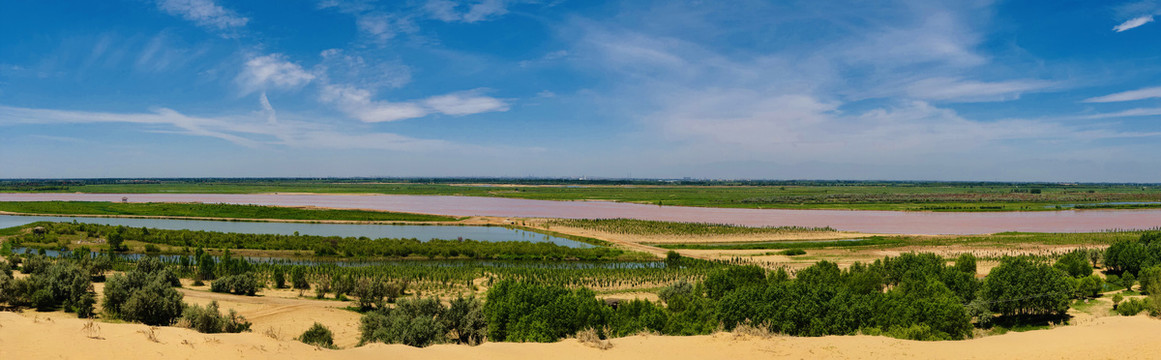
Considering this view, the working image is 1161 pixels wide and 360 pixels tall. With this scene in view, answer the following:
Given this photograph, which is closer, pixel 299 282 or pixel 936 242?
pixel 299 282

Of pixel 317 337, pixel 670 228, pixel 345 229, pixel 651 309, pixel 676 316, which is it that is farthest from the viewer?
pixel 345 229

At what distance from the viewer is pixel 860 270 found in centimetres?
3403

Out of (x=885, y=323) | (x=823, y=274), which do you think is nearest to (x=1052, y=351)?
(x=885, y=323)

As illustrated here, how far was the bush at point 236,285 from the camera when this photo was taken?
3089 cm

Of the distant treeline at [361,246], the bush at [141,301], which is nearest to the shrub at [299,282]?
the bush at [141,301]

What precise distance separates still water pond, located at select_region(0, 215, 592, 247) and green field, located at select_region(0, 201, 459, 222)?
5499mm

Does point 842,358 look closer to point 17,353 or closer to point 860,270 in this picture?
point 17,353

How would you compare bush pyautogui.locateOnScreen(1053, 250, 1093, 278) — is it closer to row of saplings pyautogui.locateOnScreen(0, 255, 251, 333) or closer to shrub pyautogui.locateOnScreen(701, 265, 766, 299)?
shrub pyautogui.locateOnScreen(701, 265, 766, 299)

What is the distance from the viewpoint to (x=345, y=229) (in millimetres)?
71438

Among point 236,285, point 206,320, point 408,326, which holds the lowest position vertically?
point 236,285

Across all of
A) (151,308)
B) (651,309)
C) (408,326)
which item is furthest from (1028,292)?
(151,308)

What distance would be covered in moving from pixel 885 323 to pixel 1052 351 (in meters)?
5.24

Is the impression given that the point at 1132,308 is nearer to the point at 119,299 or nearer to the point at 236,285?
the point at 236,285

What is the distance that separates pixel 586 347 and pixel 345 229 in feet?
215
